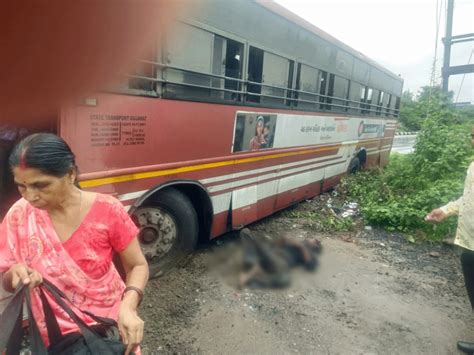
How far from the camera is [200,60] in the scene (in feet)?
11.4

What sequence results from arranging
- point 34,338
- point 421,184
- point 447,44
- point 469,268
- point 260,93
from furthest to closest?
point 447,44, point 421,184, point 260,93, point 469,268, point 34,338

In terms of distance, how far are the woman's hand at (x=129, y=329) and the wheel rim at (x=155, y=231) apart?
77.1 inches

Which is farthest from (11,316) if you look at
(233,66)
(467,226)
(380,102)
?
(380,102)

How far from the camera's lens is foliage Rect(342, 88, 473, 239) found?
5559mm

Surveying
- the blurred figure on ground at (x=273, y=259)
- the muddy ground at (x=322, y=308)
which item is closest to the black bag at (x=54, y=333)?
the muddy ground at (x=322, y=308)

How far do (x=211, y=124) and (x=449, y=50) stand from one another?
41.2 ft

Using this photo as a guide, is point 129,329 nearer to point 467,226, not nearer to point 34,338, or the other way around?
point 34,338

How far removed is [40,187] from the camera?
1.35 meters

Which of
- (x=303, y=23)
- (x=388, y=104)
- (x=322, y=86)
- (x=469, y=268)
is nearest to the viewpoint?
(x=469, y=268)

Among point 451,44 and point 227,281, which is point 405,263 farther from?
point 451,44

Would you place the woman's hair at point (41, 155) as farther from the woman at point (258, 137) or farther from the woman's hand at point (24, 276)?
the woman at point (258, 137)

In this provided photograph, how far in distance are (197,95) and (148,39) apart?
72cm

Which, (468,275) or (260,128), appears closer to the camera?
(468,275)

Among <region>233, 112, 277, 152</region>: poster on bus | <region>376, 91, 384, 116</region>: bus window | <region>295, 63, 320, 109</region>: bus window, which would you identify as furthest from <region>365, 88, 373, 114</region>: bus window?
<region>233, 112, 277, 152</region>: poster on bus
